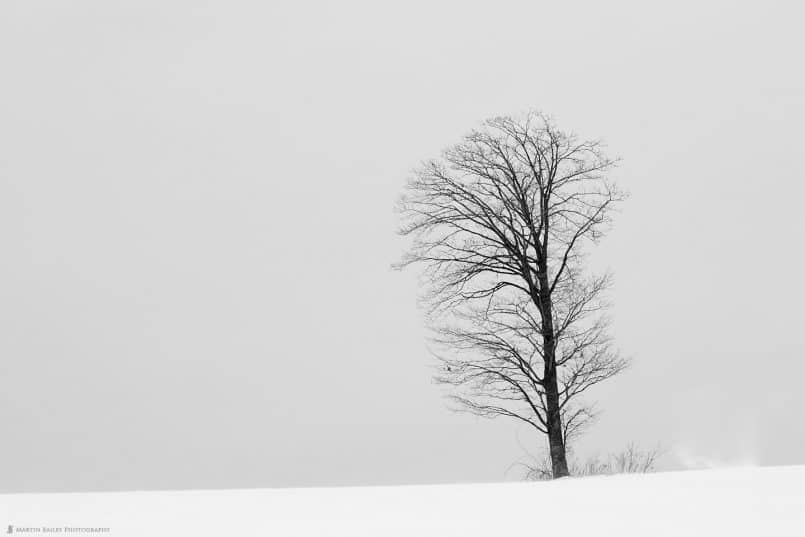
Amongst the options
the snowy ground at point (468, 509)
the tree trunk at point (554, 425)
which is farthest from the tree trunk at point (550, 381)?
the snowy ground at point (468, 509)

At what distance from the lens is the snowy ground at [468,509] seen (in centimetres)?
530

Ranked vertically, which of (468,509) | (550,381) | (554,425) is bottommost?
(468,509)

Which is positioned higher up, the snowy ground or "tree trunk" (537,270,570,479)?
"tree trunk" (537,270,570,479)

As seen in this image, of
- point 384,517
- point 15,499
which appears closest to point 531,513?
point 384,517

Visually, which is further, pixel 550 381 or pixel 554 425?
pixel 550 381

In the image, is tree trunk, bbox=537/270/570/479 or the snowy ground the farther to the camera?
tree trunk, bbox=537/270/570/479

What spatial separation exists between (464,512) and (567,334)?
13.8 m

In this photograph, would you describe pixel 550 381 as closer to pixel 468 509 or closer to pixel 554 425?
pixel 554 425

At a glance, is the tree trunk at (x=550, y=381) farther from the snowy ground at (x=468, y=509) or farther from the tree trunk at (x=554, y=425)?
the snowy ground at (x=468, y=509)

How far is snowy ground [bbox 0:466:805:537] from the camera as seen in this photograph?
5305mm

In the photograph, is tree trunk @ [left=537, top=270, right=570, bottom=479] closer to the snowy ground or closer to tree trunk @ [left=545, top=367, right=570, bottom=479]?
tree trunk @ [left=545, top=367, right=570, bottom=479]

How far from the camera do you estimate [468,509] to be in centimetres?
576

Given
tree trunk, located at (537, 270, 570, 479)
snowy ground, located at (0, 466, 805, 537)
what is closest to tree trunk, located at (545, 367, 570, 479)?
tree trunk, located at (537, 270, 570, 479)

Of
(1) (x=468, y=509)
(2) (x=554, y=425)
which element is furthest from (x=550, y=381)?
(1) (x=468, y=509)
